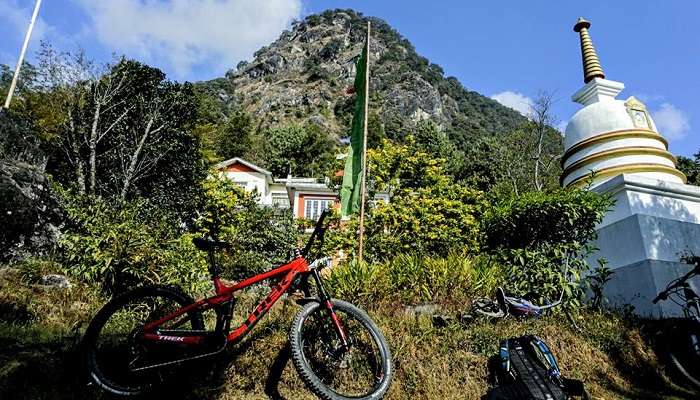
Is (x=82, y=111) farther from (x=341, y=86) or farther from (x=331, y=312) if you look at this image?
(x=341, y=86)

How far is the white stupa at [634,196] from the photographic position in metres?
7.18

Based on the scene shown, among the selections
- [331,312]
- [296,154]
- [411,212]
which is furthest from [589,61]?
[296,154]

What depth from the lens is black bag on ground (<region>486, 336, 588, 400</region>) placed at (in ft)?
11.2

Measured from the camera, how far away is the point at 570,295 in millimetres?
5730

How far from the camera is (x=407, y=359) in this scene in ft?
14.0

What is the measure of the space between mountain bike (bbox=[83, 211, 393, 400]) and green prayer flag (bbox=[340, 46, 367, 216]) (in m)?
3.05

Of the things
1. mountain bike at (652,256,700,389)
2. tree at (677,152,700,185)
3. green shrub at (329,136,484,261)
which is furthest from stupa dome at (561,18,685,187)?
tree at (677,152,700,185)

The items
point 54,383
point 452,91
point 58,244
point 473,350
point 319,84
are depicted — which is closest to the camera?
point 54,383

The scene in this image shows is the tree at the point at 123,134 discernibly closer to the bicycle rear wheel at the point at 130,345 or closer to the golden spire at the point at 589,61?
the bicycle rear wheel at the point at 130,345

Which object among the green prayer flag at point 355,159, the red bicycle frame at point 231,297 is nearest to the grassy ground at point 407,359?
the red bicycle frame at point 231,297

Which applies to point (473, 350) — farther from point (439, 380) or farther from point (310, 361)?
point (310, 361)

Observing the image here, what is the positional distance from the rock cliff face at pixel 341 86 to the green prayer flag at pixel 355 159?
60.1 metres

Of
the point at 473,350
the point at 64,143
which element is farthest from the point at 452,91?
the point at 473,350

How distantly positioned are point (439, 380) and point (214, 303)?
7.47 feet
